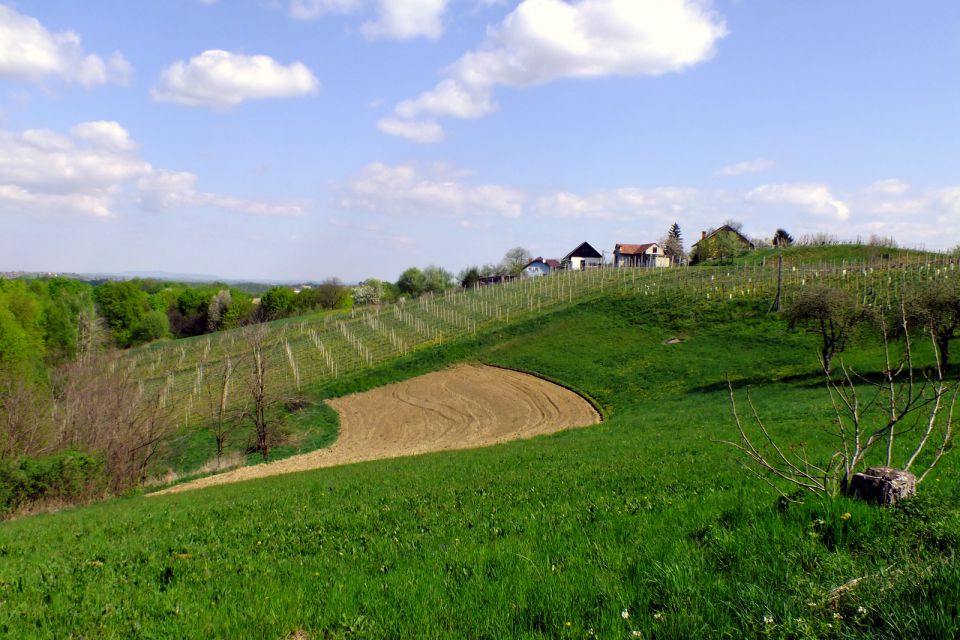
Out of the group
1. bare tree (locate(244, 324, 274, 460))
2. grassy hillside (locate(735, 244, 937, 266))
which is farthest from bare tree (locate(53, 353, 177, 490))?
grassy hillside (locate(735, 244, 937, 266))

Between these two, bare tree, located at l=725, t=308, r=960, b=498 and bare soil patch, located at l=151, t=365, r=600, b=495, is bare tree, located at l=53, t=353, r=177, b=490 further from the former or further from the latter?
bare tree, located at l=725, t=308, r=960, b=498

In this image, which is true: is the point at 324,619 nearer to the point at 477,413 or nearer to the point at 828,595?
the point at 828,595

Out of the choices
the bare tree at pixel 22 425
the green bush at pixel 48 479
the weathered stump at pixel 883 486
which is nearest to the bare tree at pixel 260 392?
the green bush at pixel 48 479

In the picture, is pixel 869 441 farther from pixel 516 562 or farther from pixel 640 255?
pixel 640 255

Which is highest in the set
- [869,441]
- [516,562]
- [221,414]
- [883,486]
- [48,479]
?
[869,441]

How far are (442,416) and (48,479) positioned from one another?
25.3 m

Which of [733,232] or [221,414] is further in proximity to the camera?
[733,232]

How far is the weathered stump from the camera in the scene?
19.0 feet

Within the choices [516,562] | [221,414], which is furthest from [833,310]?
[221,414]

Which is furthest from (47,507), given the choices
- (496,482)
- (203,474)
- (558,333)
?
(558,333)

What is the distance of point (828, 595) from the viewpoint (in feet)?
13.5

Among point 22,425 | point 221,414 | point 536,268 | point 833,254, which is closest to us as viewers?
point 22,425

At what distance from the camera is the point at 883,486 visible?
584cm

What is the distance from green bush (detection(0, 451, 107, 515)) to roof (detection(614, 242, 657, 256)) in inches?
5393
